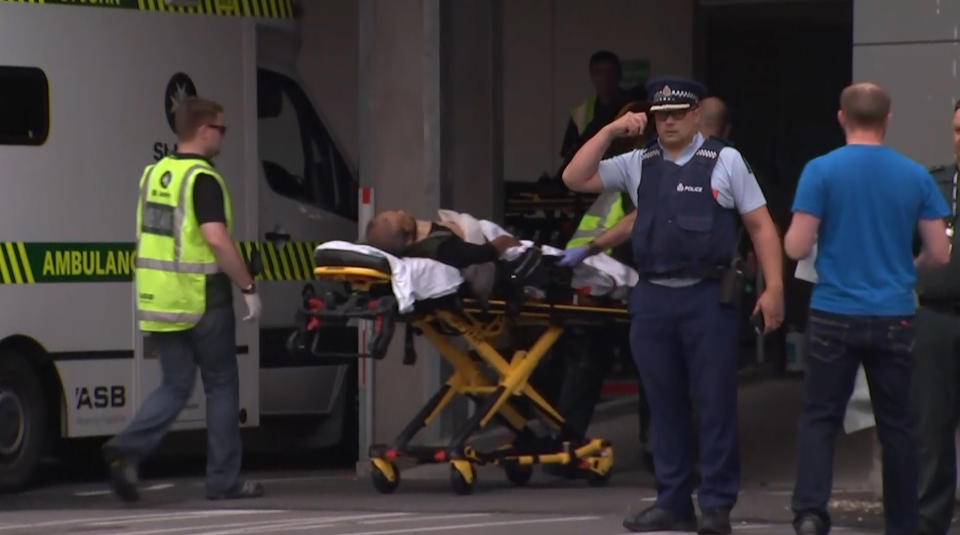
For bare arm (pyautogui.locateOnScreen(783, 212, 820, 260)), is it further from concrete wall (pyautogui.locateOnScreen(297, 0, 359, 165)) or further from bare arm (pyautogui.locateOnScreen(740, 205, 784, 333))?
concrete wall (pyautogui.locateOnScreen(297, 0, 359, 165))

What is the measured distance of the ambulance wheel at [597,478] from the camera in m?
10.2

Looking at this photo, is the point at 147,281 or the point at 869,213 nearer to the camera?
the point at 869,213

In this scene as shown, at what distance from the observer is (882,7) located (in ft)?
30.2

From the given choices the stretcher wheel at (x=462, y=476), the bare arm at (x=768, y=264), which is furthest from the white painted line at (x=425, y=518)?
the bare arm at (x=768, y=264)

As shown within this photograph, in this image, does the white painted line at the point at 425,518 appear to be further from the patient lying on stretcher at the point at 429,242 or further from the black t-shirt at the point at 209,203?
the black t-shirt at the point at 209,203

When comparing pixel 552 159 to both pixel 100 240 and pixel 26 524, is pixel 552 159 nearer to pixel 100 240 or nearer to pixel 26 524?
pixel 100 240

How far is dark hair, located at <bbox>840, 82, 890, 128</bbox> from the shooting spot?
293 inches

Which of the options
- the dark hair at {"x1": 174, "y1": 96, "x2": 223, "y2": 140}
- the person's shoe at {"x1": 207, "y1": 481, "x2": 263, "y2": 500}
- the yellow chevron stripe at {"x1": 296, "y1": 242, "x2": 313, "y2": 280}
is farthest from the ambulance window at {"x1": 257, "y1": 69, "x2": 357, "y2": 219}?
the person's shoe at {"x1": 207, "y1": 481, "x2": 263, "y2": 500}

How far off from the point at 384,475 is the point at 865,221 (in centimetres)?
332

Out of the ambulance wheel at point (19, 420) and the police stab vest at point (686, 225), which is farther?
the ambulance wheel at point (19, 420)

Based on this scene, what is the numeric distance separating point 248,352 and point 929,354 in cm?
471

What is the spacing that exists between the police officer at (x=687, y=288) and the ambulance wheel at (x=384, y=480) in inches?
80.2

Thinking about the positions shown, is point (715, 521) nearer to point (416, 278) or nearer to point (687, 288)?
point (687, 288)

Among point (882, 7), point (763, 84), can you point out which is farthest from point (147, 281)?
point (763, 84)
